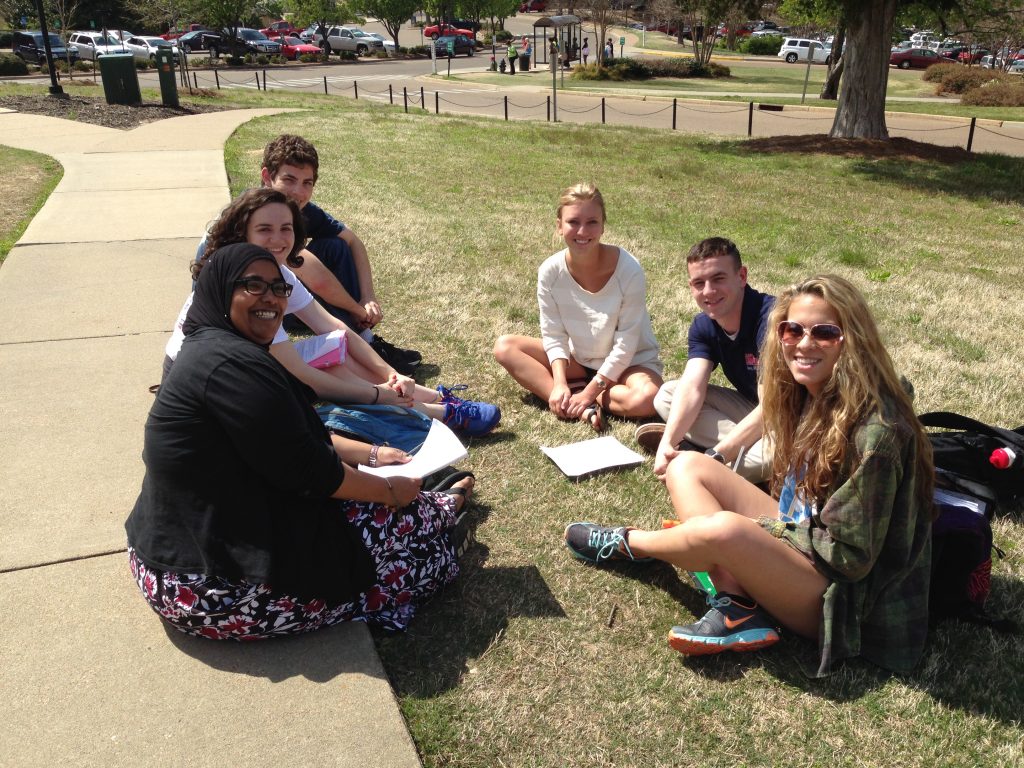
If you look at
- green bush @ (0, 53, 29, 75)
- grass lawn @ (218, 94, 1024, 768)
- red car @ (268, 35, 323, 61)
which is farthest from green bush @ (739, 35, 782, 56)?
grass lawn @ (218, 94, 1024, 768)

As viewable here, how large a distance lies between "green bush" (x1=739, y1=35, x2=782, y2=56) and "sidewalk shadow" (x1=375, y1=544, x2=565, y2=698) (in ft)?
183

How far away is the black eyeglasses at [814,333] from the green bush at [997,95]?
90.7 feet

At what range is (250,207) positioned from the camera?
153 inches

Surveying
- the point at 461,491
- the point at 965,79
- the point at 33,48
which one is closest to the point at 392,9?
the point at 33,48

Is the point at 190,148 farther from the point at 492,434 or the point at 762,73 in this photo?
the point at 762,73

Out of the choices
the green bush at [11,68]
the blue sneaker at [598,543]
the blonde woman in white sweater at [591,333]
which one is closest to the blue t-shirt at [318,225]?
the blonde woman in white sweater at [591,333]

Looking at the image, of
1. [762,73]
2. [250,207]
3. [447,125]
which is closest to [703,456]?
[250,207]

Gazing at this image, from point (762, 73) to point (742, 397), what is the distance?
133 ft

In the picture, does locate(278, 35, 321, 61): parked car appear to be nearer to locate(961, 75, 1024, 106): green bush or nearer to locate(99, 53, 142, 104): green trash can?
locate(99, 53, 142, 104): green trash can

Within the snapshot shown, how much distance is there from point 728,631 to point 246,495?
154 centimetres

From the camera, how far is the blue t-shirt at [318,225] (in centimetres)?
551

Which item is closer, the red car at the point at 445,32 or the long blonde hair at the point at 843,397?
the long blonde hair at the point at 843,397

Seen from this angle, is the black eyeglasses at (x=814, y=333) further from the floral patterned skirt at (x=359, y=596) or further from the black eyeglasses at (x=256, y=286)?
the black eyeglasses at (x=256, y=286)

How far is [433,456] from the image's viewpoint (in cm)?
379
